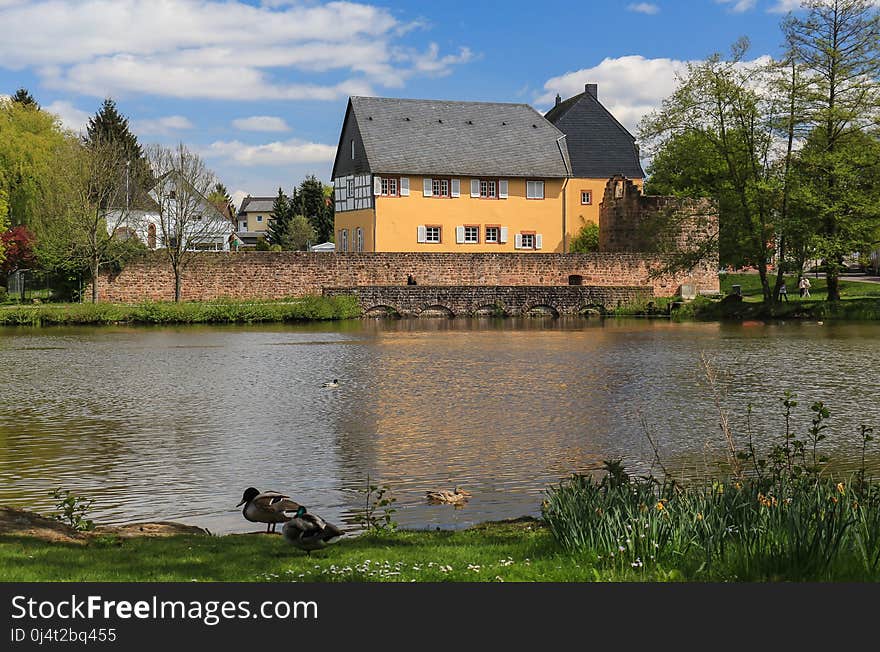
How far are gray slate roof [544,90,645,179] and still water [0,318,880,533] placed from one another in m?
33.3

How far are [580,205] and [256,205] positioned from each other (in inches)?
3468

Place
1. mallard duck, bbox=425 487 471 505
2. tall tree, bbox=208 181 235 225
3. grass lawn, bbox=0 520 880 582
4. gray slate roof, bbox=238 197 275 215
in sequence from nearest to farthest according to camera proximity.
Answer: grass lawn, bbox=0 520 880 582
mallard duck, bbox=425 487 471 505
tall tree, bbox=208 181 235 225
gray slate roof, bbox=238 197 275 215

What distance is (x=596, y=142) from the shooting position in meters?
66.2

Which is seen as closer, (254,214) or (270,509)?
(270,509)

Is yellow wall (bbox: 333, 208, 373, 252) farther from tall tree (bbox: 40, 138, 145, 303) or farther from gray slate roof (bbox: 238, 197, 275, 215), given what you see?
gray slate roof (bbox: 238, 197, 275, 215)

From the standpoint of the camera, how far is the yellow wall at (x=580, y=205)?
206 feet

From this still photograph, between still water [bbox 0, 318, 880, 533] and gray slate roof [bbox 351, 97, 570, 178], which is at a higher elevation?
gray slate roof [bbox 351, 97, 570, 178]

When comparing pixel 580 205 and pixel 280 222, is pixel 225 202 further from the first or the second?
pixel 580 205

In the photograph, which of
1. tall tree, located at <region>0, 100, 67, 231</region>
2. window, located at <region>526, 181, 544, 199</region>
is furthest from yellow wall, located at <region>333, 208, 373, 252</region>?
tall tree, located at <region>0, 100, 67, 231</region>

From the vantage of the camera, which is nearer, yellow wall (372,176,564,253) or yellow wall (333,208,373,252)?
yellow wall (372,176,564,253)

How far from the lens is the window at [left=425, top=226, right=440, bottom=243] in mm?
59656

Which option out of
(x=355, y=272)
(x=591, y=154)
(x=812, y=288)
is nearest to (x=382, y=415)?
(x=355, y=272)

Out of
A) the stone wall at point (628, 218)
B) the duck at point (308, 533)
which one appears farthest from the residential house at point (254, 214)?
the duck at point (308, 533)

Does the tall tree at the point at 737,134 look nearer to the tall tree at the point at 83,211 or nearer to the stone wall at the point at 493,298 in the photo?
the stone wall at the point at 493,298
